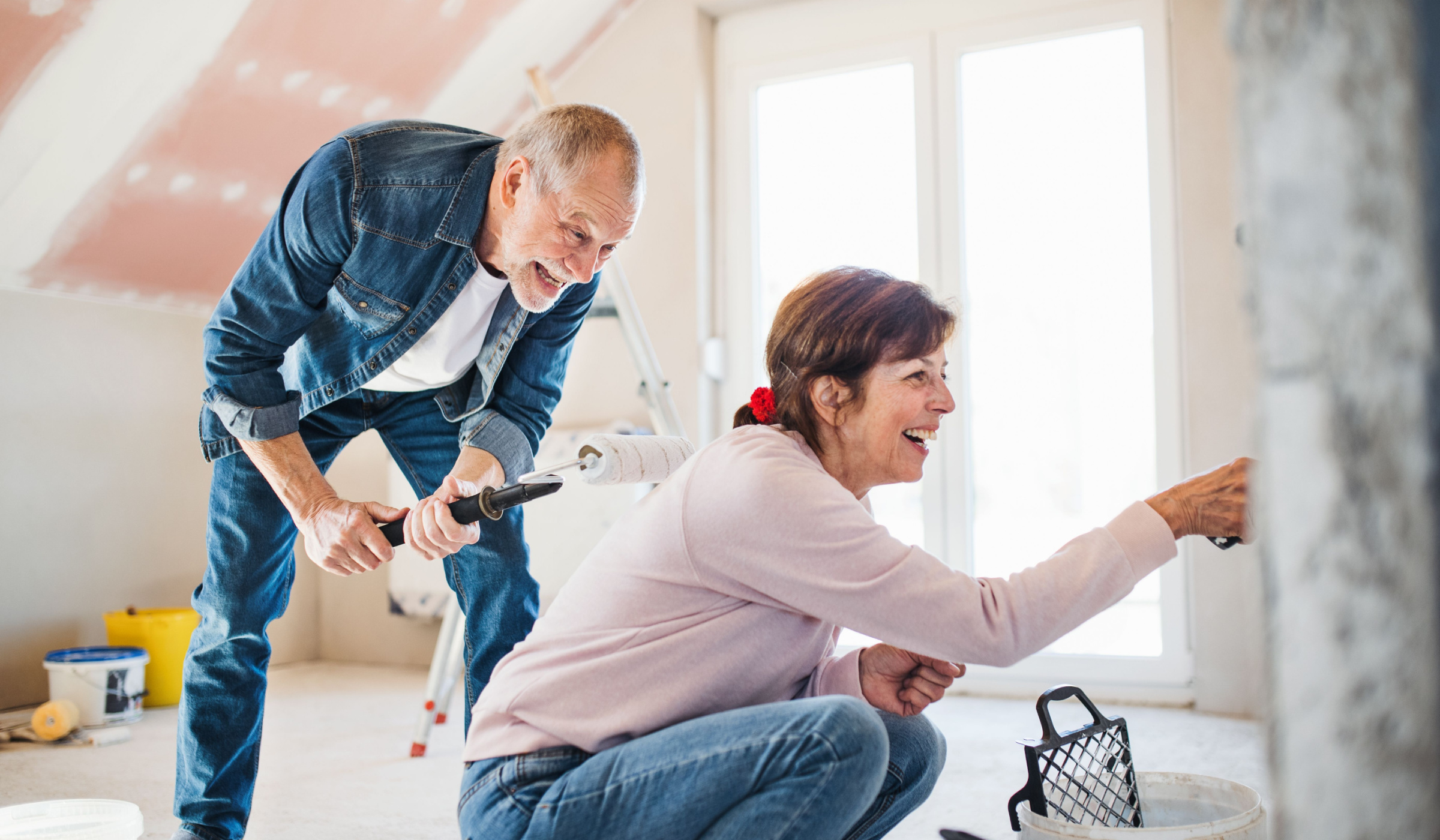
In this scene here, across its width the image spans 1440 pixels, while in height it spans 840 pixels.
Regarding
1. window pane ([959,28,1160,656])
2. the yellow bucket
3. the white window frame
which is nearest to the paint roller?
the white window frame

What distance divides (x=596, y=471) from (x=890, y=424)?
1.17ft

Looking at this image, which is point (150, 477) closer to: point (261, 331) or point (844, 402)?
point (261, 331)

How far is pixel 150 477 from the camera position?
3.08 metres

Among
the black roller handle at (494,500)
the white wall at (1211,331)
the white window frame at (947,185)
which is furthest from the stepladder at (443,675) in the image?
the white wall at (1211,331)

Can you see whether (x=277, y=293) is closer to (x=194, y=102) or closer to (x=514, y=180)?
(x=514, y=180)

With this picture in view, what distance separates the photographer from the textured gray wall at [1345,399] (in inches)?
18.0

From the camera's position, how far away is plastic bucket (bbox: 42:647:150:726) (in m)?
2.50

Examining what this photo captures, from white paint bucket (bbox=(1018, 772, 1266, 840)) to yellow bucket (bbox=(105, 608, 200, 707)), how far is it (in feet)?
8.40

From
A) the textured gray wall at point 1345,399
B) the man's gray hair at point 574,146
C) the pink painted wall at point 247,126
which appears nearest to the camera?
the textured gray wall at point 1345,399

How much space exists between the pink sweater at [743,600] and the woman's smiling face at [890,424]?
130 mm

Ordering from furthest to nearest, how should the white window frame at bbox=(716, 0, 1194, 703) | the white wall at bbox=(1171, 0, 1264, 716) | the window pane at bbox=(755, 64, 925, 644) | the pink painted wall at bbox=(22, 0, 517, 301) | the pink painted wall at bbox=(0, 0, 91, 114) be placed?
1. the window pane at bbox=(755, 64, 925, 644)
2. the white window frame at bbox=(716, 0, 1194, 703)
3. the white wall at bbox=(1171, 0, 1264, 716)
4. the pink painted wall at bbox=(22, 0, 517, 301)
5. the pink painted wall at bbox=(0, 0, 91, 114)

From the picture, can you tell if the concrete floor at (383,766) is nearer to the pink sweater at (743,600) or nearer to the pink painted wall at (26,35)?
the pink sweater at (743,600)

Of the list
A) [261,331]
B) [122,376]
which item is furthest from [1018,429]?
[122,376]

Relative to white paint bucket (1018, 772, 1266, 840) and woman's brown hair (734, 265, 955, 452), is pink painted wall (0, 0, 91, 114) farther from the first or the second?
white paint bucket (1018, 772, 1266, 840)
